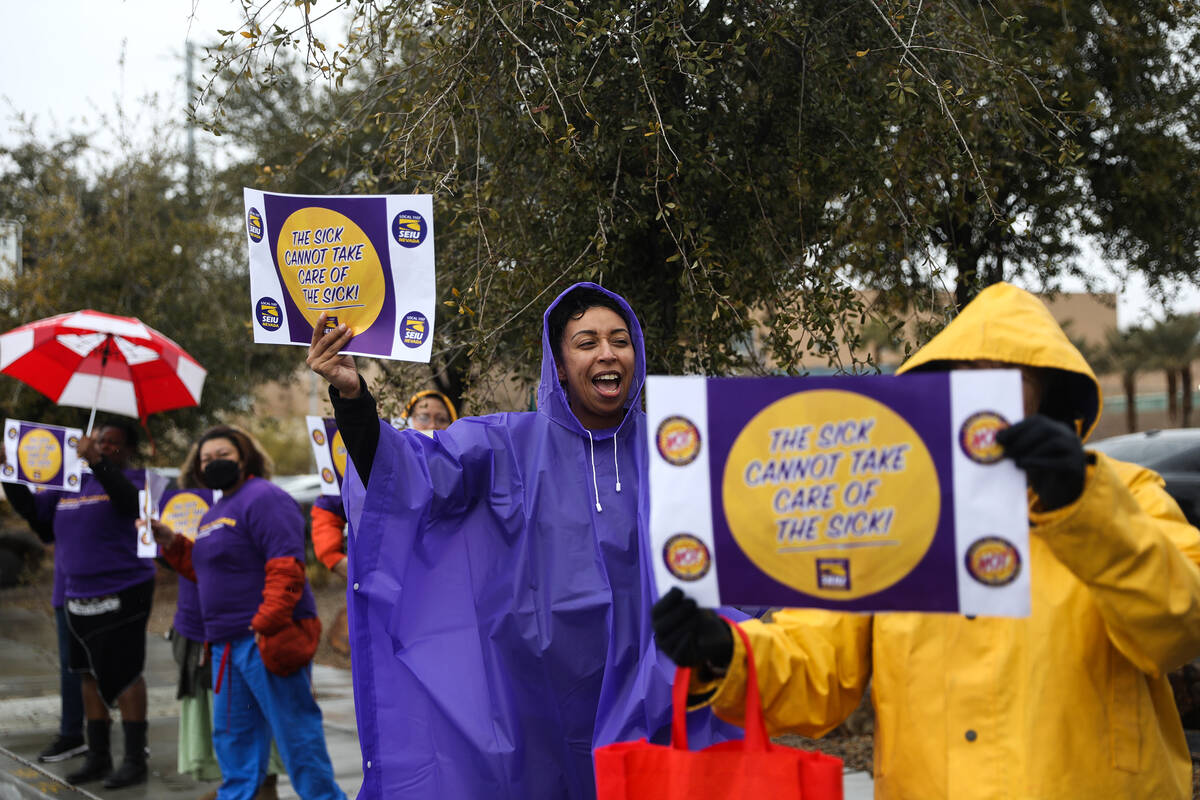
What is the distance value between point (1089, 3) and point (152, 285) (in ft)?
32.0

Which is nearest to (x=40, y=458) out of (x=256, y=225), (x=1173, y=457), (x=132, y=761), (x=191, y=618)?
(x=191, y=618)

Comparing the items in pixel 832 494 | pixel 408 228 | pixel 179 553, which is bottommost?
pixel 179 553

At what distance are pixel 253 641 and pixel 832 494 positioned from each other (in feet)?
14.0

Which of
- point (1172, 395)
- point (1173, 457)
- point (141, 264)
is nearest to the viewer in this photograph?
point (1173, 457)

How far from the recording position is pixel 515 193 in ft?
15.5

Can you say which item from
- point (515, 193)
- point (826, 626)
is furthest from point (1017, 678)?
point (515, 193)

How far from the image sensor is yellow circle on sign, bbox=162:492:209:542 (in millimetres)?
6684

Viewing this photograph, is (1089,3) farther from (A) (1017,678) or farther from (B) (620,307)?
(A) (1017,678)

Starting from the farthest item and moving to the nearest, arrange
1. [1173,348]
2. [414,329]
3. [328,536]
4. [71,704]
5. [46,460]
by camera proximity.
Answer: [1173,348] < [71,704] < [46,460] < [328,536] < [414,329]

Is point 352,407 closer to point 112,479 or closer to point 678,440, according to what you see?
point 678,440

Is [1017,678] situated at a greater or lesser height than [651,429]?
lesser

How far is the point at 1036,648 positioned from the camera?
207 cm

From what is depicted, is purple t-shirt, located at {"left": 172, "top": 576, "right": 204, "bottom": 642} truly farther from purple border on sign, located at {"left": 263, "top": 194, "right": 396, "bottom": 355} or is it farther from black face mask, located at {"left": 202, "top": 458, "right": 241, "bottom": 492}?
purple border on sign, located at {"left": 263, "top": 194, "right": 396, "bottom": 355}

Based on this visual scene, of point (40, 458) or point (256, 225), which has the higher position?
point (256, 225)
